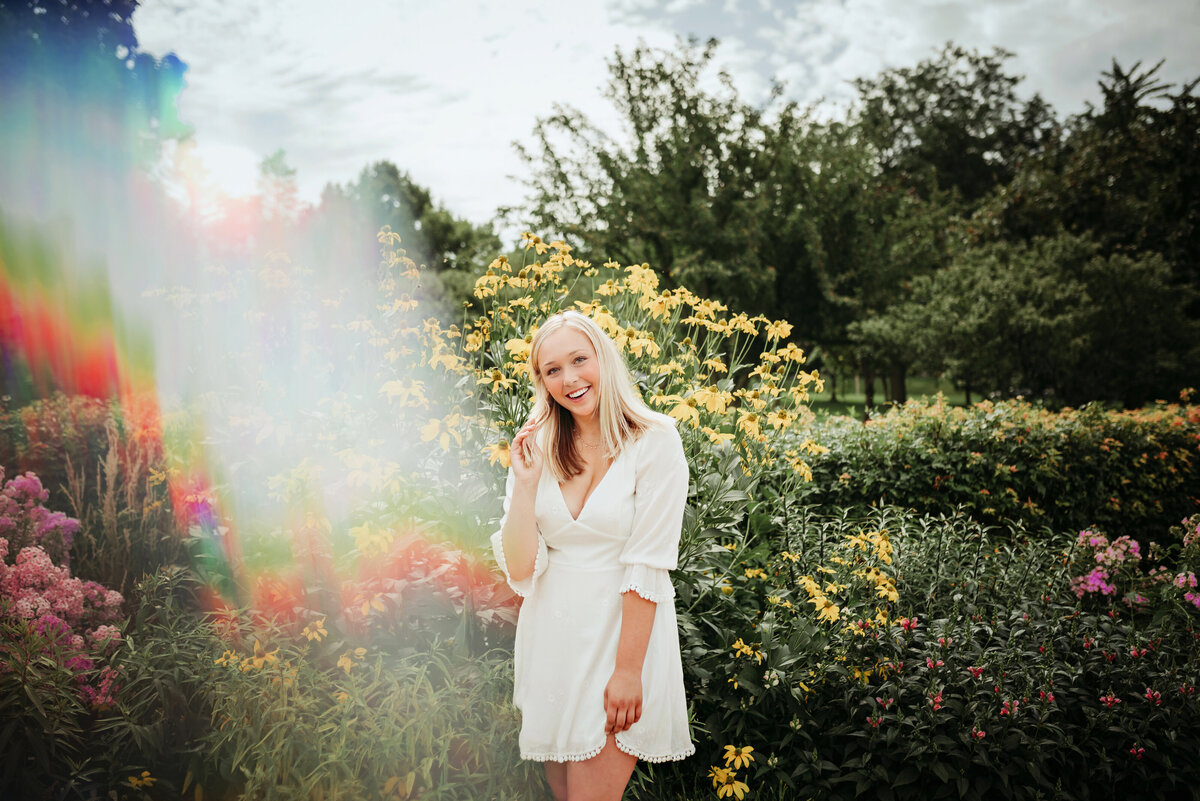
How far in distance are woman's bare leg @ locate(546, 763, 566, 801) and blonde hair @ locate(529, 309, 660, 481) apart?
2.55 feet

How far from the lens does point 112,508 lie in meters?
3.23

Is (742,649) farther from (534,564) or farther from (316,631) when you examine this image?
(316,631)

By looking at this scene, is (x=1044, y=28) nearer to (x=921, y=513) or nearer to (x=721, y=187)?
(x=721, y=187)

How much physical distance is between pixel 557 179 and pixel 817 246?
5570 mm

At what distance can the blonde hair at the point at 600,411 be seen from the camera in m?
1.66

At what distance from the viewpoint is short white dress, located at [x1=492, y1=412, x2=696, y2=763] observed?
5.10ft

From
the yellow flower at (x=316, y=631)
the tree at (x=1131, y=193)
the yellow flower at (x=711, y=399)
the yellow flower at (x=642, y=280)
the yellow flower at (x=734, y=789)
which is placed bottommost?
the yellow flower at (x=734, y=789)

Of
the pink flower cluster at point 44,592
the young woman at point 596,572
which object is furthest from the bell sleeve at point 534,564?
the pink flower cluster at point 44,592

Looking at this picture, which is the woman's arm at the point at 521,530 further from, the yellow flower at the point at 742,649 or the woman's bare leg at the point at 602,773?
the yellow flower at the point at 742,649

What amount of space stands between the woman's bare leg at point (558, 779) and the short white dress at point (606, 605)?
151 mm

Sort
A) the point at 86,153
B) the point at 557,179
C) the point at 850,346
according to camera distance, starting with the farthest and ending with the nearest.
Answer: the point at 850,346 → the point at 557,179 → the point at 86,153

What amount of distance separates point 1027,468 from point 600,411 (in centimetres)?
537

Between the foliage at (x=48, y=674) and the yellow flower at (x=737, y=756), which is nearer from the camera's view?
the foliage at (x=48, y=674)

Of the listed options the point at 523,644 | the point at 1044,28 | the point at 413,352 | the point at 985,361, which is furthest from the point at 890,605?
the point at 1044,28
